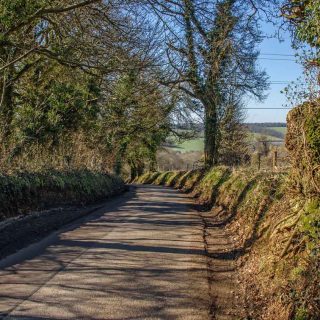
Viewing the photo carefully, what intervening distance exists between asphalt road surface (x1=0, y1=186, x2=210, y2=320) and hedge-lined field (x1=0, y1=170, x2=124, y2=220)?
2148 mm

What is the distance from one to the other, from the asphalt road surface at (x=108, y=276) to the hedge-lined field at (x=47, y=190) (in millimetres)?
2148

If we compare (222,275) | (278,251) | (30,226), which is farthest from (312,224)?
(30,226)

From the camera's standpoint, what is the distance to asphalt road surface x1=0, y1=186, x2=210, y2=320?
19.1ft

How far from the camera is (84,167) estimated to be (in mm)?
21531

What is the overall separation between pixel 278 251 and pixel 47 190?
1014cm

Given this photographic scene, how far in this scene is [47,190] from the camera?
15547 mm

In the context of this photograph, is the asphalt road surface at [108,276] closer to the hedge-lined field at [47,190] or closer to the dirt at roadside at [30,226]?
the dirt at roadside at [30,226]

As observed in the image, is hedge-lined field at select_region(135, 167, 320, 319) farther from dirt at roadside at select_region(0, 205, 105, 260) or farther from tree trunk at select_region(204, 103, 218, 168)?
tree trunk at select_region(204, 103, 218, 168)

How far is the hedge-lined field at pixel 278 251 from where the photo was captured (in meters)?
5.40

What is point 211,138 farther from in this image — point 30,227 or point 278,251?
point 278,251

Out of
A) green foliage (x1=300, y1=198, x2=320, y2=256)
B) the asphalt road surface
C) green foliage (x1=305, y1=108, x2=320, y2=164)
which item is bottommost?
the asphalt road surface

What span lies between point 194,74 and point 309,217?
1281 centimetres

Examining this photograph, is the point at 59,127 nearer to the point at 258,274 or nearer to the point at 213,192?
the point at 213,192

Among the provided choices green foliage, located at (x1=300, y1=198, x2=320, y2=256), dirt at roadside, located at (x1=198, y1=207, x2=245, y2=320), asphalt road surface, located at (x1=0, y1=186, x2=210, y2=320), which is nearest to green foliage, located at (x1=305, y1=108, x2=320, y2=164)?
green foliage, located at (x1=300, y1=198, x2=320, y2=256)
